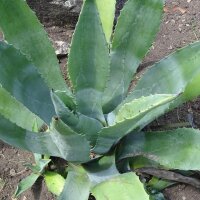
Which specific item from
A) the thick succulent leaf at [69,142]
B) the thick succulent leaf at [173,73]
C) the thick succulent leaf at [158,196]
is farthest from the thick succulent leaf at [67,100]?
the thick succulent leaf at [158,196]

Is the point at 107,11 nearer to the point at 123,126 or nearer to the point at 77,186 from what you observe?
the point at 123,126

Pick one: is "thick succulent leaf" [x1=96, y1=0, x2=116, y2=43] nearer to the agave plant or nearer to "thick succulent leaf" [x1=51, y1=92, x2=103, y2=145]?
the agave plant

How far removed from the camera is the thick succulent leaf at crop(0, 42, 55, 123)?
1.19 metres

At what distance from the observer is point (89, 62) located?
1.33 meters

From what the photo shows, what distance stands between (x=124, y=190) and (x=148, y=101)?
0.96 feet

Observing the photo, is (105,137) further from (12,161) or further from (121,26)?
(12,161)

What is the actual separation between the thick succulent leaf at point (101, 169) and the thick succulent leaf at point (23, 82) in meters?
0.22

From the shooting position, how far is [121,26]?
140 centimetres

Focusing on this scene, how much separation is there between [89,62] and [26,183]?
0.51 metres

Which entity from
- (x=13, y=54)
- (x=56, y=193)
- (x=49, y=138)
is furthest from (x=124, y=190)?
(x=13, y=54)

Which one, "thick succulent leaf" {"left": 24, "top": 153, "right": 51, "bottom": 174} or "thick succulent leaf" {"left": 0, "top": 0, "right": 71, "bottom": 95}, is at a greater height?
"thick succulent leaf" {"left": 0, "top": 0, "right": 71, "bottom": 95}

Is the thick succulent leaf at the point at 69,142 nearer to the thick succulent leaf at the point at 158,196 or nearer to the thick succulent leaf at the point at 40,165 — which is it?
the thick succulent leaf at the point at 40,165

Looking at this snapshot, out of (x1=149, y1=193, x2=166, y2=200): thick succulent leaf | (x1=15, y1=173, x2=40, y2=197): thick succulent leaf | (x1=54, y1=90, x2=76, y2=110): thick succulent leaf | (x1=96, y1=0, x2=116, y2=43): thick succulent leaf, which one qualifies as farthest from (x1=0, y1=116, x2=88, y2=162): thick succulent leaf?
(x1=96, y1=0, x2=116, y2=43): thick succulent leaf

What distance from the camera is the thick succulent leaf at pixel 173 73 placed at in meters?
1.34
